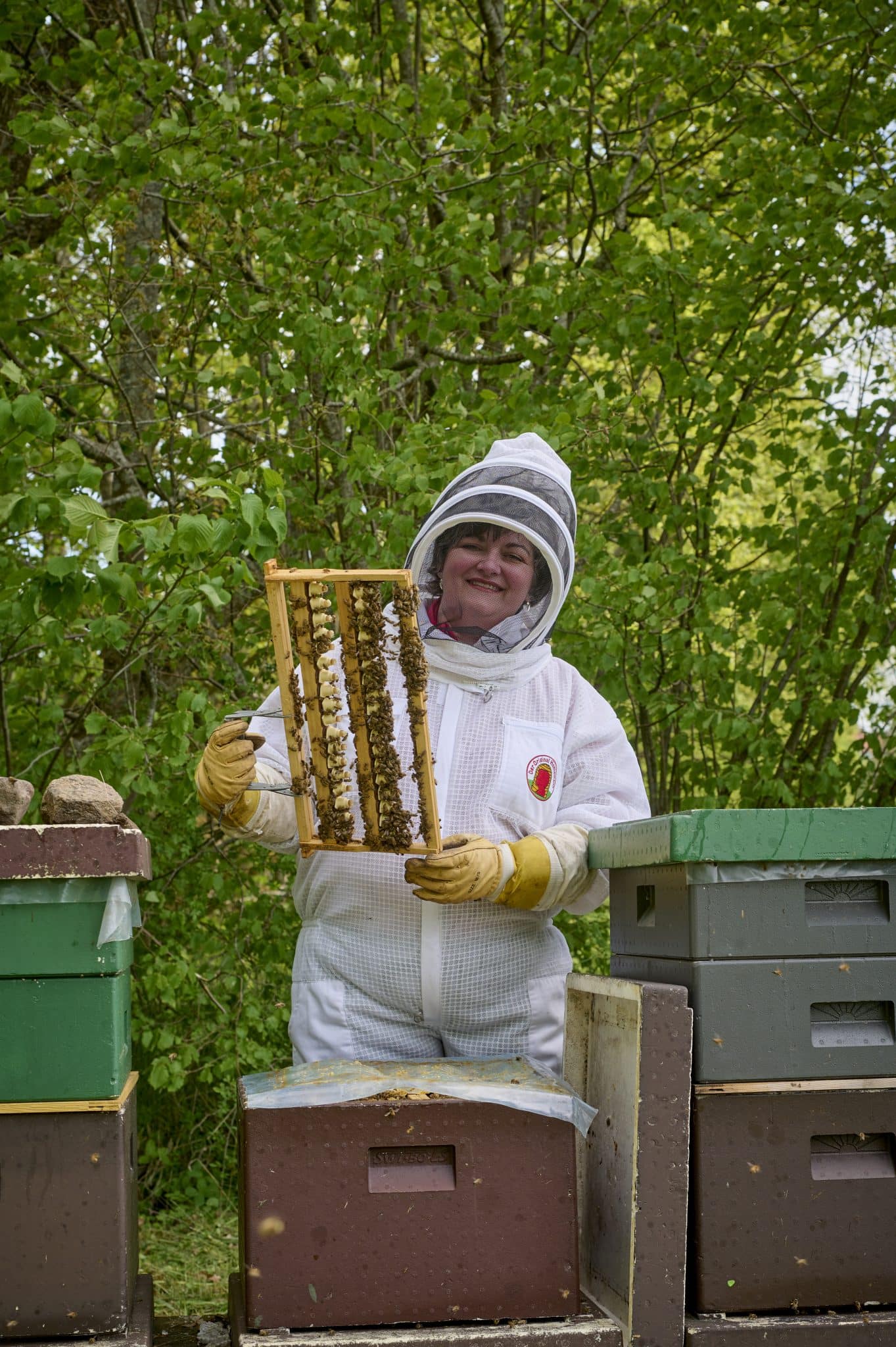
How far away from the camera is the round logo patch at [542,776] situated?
2.47 metres

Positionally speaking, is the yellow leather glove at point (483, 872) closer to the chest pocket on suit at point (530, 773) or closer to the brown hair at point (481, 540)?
the chest pocket on suit at point (530, 773)

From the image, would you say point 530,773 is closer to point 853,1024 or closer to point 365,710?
point 365,710

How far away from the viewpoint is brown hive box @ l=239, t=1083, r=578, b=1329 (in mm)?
1829

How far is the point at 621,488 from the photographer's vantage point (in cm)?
488

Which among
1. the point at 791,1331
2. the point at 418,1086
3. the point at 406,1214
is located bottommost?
the point at 791,1331

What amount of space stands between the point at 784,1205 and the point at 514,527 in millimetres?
1330

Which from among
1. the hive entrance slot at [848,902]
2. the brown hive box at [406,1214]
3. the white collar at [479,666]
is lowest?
the brown hive box at [406,1214]

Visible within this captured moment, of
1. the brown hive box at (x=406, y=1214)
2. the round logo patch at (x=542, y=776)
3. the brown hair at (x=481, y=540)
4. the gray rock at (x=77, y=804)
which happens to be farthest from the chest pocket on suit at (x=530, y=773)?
the gray rock at (x=77, y=804)

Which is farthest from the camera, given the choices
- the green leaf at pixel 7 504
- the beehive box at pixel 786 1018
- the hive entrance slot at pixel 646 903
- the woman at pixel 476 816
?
the green leaf at pixel 7 504

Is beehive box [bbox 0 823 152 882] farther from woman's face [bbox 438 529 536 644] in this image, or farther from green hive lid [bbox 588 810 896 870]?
woman's face [bbox 438 529 536 644]

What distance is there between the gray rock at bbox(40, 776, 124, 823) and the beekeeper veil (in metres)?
0.83

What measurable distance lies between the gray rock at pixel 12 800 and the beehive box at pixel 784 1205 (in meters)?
1.12

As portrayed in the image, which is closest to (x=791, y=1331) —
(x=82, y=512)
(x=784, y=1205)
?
(x=784, y=1205)

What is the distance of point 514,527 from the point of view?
8.29 feet
